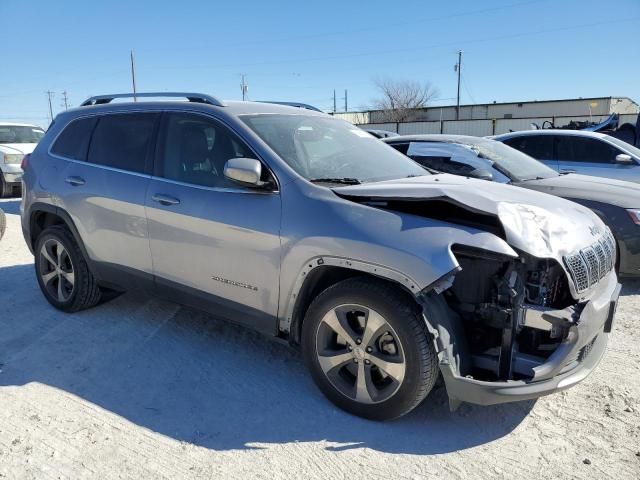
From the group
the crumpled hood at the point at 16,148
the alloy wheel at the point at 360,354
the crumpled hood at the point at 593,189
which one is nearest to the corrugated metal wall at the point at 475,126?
the crumpled hood at the point at 16,148

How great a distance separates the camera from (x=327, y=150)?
145 inches

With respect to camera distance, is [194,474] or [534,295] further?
[534,295]

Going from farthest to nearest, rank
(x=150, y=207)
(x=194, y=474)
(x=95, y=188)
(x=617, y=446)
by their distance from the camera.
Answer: (x=95, y=188) → (x=150, y=207) → (x=617, y=446) → (x=194, y=474)

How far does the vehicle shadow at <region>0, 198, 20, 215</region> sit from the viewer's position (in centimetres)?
1074

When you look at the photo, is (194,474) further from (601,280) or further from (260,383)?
(601,280)

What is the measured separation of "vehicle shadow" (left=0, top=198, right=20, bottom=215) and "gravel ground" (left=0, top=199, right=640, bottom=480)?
776 cm

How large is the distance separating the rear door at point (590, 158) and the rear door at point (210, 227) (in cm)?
635

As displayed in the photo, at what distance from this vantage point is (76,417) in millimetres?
3025

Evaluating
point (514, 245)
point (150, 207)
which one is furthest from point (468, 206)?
point (150, 207)

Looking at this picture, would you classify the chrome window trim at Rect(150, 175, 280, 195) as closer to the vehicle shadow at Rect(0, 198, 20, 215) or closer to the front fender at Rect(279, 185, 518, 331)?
the front fender at Rect(279, 185, 518, 331)

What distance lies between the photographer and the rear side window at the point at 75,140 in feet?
14.6

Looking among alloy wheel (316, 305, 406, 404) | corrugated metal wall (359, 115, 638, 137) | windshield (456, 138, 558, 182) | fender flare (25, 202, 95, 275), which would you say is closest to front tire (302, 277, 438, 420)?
alloy wheel (316, 305, 406, 404)

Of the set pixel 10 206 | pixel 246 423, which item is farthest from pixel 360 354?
pixel 10 206

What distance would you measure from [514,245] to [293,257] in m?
1.23
